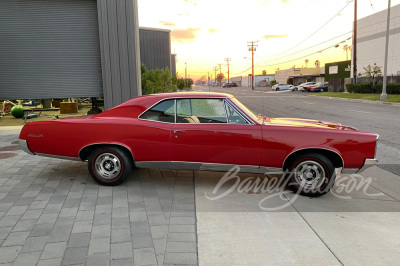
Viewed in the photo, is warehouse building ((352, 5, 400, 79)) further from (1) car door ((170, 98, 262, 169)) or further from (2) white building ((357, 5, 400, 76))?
(1) car door ((170, 98, 262, 169))

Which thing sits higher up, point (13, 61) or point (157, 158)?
point (13, 61)

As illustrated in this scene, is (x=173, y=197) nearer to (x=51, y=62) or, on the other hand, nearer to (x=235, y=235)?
(x=235, y=235)

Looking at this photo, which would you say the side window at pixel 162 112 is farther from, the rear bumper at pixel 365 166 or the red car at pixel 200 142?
the rear bumper at pixel 365 166

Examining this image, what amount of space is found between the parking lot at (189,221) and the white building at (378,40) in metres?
37.6

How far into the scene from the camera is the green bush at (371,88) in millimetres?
28719

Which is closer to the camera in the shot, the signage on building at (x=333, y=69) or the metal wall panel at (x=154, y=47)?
the metal wall panel at (x=154, y=47)

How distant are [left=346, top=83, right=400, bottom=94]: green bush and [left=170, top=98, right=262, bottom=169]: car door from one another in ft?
96.4

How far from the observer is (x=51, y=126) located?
5039mm

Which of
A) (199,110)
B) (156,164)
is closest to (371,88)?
(199,110)

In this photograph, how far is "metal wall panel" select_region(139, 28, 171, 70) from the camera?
96.4 feet

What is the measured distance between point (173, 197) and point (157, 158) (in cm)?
65

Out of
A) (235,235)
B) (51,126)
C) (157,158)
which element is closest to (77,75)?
(51,126)

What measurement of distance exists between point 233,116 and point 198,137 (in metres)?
0.62

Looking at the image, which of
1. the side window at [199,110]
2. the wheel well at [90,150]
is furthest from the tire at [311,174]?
the wheel well at [90,150]
